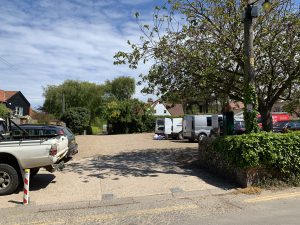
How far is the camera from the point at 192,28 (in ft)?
44.5

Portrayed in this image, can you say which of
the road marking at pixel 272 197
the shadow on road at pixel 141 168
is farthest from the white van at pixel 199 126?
the road marking at pixel 272 197

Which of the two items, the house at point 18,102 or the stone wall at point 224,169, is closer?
the stone wall at point 224,169

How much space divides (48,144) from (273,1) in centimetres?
910

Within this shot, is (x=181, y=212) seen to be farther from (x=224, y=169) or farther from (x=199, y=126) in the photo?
(x=199, y=126)

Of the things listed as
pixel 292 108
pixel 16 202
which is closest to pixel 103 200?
pixel 16 202

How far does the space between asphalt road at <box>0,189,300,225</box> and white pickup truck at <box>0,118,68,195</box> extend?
55.4 inches

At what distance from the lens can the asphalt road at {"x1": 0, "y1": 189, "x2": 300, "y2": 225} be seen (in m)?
6.77

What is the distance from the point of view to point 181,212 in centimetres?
736

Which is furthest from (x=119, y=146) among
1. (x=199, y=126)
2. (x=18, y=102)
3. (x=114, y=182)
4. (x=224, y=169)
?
(x=18, y=102)

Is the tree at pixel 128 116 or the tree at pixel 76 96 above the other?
the tree at pixel 76 96

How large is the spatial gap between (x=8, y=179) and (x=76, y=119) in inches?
1678

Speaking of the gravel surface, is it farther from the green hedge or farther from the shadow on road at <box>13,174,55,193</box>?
the green hedge

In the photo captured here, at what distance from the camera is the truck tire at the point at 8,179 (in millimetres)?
9062

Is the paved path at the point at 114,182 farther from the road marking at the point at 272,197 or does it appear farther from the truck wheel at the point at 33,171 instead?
the road marking at the point at 272,197
